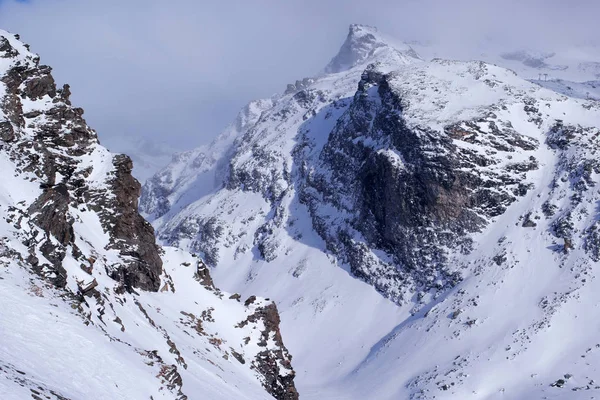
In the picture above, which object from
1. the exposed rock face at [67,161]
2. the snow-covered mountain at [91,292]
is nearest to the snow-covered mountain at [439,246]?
the snow-covered mountain at [91,292]

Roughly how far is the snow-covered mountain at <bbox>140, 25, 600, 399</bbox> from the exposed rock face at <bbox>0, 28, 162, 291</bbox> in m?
46.3

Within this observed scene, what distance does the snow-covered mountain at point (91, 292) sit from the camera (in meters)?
21.9

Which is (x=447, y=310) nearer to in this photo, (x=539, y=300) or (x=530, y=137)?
(x=539, y=300)

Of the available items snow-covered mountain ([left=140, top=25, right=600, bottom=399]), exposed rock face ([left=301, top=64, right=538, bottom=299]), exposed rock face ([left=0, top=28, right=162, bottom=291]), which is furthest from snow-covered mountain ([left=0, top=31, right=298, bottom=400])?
exposed rock face ([left=301, top=64, right=538, bottom=299])

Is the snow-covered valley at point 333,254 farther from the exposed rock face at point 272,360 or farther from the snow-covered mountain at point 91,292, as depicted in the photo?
the exposed rock face at point 272,360

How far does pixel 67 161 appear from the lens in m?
49.4

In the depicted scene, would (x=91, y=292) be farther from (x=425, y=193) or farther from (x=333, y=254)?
(x=333, y=254)

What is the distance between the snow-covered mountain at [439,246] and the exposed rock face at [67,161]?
1821 inches

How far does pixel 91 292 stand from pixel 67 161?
62.2 feet

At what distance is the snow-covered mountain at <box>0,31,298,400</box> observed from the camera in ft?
71.8

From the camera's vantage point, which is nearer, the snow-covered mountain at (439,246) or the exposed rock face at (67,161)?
the exposed rock face at (67,161)

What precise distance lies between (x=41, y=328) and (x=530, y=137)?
109 m

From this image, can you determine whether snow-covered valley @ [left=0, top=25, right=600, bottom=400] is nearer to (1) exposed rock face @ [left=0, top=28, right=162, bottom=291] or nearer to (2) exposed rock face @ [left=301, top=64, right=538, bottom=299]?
(1) exposed rock face @ [left=0, top=28, right=162, bottom=291]

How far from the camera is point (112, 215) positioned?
172ft
